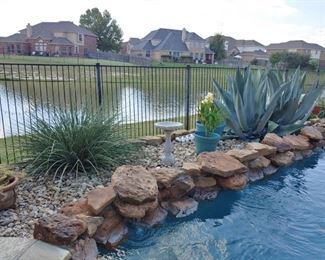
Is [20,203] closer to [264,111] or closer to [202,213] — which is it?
[202,213]

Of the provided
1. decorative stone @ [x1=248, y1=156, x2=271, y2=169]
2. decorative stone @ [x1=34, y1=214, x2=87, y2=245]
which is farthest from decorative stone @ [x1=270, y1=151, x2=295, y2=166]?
decorative stone @ [x1=34, y1=214, x2=87, y2=245]

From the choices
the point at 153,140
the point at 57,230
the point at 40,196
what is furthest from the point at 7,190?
the point at 153,140

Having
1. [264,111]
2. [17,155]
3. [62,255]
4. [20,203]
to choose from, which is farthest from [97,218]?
[264,111]

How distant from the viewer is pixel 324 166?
467 centimetres

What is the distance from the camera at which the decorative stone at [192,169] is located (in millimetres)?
3378

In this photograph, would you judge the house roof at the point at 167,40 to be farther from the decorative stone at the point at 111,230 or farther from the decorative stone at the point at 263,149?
the decorative stone at the point at 111,230

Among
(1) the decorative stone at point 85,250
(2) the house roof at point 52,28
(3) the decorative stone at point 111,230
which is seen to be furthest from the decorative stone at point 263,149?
(2) the house roof at point 52,28

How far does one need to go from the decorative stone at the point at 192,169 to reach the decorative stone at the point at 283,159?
1529 millimetres

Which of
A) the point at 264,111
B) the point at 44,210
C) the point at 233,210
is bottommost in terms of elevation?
the point at 233,210

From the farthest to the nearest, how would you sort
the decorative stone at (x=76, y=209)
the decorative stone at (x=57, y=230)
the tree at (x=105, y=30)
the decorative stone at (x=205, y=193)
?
the tree at (x=105, y=30)
the decorative stone at (x=205, y=193)
the decorative stone at (x=76, y=209)
the decorative stone at (x=57, y=230)

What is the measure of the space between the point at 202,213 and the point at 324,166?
263 centimetres

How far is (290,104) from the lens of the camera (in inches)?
203

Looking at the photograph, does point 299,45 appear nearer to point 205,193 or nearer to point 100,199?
point 205,193

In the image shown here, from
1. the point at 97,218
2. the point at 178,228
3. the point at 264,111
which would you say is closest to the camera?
the point at 97,218
